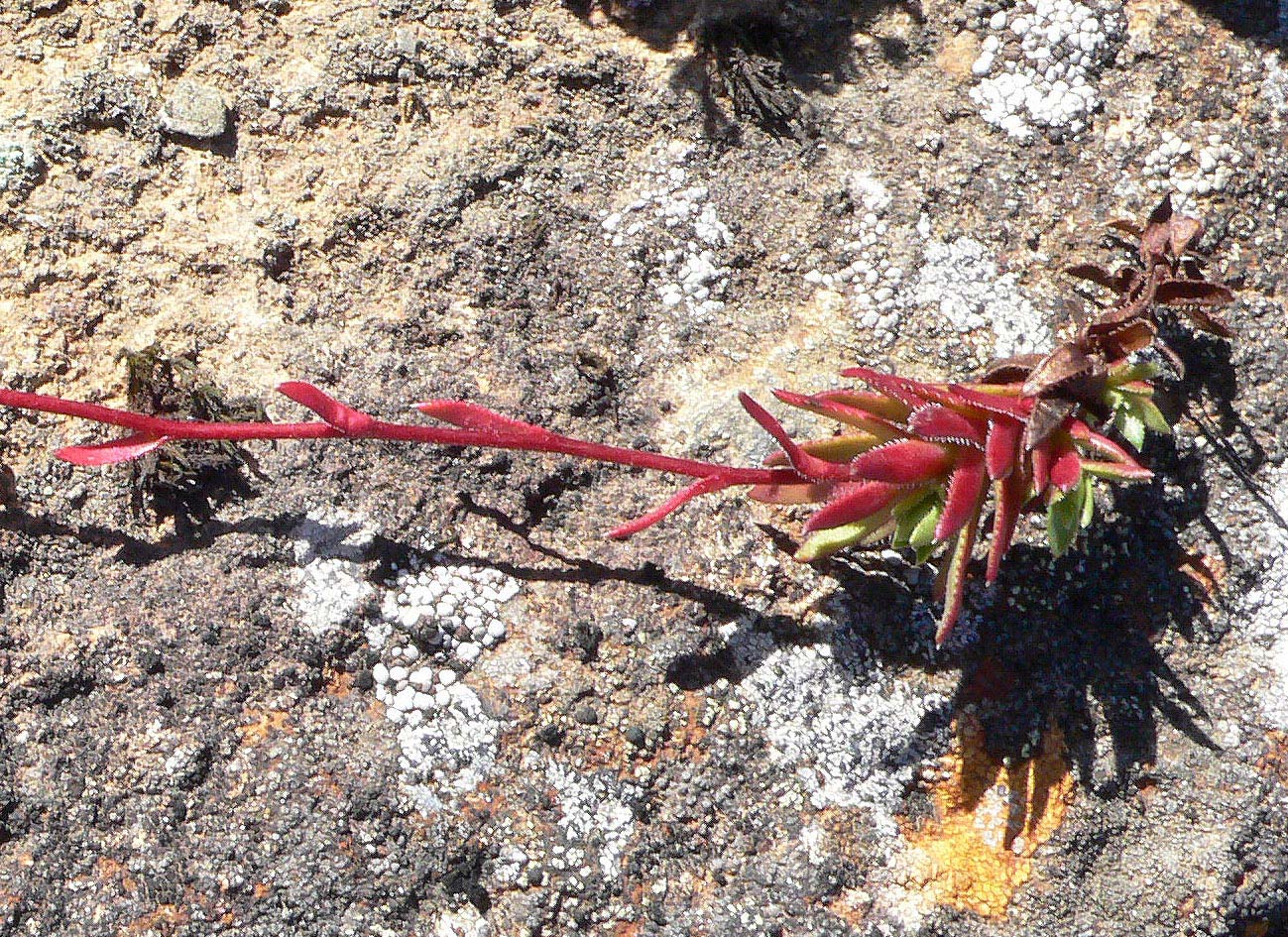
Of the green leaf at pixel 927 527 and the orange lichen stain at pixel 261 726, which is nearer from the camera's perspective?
the green leaf at pixel 927 527

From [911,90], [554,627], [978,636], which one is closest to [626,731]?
[554,627]

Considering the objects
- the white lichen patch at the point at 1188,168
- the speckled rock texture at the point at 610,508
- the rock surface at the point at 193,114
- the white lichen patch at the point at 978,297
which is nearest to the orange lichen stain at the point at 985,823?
the speckled rock texture at the point at 610,508

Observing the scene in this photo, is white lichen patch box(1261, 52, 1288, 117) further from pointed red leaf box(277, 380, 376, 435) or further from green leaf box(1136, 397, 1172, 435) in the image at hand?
pointed red leaf box(277, 380, 376, 435)

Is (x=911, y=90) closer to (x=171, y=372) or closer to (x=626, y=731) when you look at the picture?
(x=626, y=731)

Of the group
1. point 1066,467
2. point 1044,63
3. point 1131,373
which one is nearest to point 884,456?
point 1066,467

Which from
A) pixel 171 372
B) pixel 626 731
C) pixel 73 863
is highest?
pixel 171 372

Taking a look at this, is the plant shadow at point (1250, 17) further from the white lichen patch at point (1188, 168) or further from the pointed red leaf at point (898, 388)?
the pointed red leaf at point (898, 388)

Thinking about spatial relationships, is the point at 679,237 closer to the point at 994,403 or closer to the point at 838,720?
the point at 994,403
